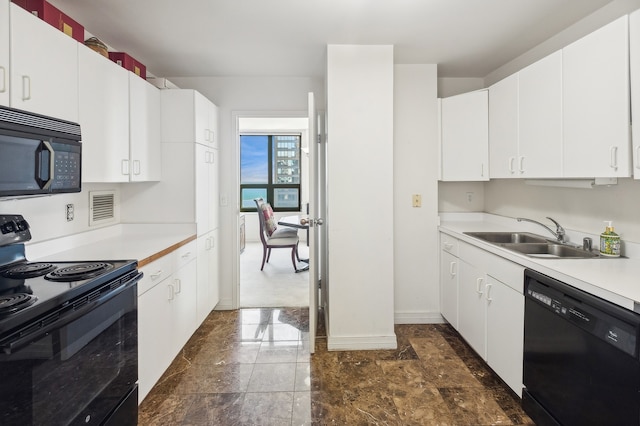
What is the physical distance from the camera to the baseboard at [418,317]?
3215 millimetres

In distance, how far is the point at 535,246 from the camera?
7.91 ft

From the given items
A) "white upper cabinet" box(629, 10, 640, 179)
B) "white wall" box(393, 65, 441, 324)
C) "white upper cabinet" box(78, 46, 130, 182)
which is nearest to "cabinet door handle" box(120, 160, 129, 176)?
"white upper cabinet" box(78, 46, 130, 182)

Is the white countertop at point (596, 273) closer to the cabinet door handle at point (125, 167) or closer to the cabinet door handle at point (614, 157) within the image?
the cabinet door handle at point (614, 157)

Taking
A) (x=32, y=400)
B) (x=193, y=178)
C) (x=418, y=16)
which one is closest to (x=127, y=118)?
(x=193, y=178)

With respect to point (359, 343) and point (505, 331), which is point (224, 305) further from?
point (505, 331)

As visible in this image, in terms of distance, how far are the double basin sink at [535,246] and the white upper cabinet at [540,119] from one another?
490 mm

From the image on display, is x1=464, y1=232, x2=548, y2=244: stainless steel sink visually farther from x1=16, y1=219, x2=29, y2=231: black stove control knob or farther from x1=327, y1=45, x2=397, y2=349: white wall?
x1=16, y1=219, x2=29, y2=231: black stove control knob

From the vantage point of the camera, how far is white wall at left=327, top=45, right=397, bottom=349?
2664 millimetres

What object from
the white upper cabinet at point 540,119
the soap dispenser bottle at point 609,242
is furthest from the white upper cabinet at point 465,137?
the soap dispenser bottle at point 609,242

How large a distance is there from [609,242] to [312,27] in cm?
224

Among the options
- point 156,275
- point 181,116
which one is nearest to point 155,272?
point 156,275

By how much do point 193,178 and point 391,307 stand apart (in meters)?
1.93

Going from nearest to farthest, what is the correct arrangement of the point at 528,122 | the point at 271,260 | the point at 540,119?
the point at 540,119 < the point at 528,122 < the point at 271,260

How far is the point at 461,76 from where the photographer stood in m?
3.48
